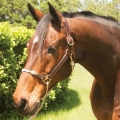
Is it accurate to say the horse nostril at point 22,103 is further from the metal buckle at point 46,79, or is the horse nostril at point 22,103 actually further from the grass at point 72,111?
the grass at point 72,111

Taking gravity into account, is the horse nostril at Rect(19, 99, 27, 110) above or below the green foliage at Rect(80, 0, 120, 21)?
above

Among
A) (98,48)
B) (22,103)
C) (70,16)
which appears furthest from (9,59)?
(22,103)

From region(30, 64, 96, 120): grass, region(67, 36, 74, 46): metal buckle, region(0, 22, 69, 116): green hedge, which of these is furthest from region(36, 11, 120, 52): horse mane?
region(30, 64, 96, 120): grass

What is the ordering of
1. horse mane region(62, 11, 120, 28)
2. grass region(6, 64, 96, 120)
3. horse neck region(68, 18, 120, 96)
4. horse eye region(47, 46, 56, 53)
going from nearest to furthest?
horse eye region(47, 46, 56, 53), horse neck region(68, 18, 120, 96), horse mane region(62, 11, 120, 28), grass region(6, 64, 96, 120)

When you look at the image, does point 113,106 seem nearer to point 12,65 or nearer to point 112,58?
point 112,58

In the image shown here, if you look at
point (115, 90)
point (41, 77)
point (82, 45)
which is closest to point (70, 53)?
point (82, 45)

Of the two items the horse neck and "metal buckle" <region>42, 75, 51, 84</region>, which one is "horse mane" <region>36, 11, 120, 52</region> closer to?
the horse neck

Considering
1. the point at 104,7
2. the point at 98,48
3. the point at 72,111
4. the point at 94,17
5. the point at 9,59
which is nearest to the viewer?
the point at 98,48

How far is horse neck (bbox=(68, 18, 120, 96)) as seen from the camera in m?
2.28

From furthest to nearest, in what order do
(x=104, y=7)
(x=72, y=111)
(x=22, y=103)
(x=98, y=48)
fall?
(x=104, y=7), (x=72, y=111), (x=98, y=48), (x=22, y=103)

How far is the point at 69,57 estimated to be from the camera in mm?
2191

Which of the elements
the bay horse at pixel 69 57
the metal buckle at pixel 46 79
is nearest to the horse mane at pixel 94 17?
the bay horse at pixel 69 57

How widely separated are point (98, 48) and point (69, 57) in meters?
0.38

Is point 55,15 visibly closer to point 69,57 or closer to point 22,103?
point 69,57
